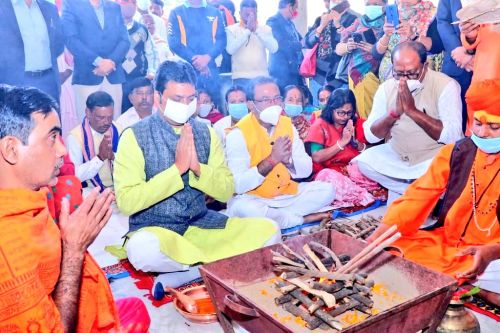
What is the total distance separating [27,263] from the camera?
1651 mm

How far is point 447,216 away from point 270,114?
6.12ft

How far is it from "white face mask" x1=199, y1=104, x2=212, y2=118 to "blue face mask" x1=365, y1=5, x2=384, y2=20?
2259 mm

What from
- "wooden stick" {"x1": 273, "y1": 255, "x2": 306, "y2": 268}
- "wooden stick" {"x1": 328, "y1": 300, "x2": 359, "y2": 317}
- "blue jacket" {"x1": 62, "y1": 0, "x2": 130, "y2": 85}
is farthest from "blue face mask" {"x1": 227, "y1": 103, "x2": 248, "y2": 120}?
"wooden stick" {"x1": 328, "y1": 300, "x2": 359, "y2": 317}

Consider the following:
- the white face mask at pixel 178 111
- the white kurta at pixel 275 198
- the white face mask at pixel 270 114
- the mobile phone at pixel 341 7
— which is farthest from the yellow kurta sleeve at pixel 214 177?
the mobile phone at pixel 341 7

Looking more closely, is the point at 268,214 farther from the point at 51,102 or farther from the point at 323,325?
the point at 51,102

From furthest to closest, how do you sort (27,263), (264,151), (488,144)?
(264,151)
(488,144)
(27,263)

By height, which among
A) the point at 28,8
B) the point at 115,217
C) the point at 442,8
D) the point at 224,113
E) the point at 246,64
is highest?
the point at 28,8

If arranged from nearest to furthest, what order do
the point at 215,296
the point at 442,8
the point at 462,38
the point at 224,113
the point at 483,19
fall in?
1. the point at 215,296
2. the point at 483,19
3. the point at 462,38
4. the point at 442,8
5. the point at 224,113

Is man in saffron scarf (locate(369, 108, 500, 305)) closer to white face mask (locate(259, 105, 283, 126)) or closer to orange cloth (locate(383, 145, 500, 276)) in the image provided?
orange cloth (locate(383, 145, 500, 276))

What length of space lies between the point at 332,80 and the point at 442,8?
1849mm

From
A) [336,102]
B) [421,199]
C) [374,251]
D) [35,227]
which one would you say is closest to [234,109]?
[336,102]

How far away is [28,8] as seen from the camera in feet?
16.3

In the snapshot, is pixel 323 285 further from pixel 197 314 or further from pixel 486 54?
pixel 486 54

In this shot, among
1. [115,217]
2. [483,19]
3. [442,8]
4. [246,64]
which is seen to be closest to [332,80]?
[246,64]
